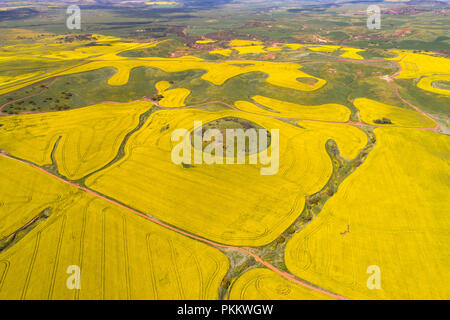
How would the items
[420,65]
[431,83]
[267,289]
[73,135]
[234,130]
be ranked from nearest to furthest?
[267,289], [73,135], [234,130], [431,83], [420,65]

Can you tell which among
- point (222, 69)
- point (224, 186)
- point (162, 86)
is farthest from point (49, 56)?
point (224, 186)

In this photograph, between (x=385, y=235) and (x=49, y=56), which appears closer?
(x=385, y=235)

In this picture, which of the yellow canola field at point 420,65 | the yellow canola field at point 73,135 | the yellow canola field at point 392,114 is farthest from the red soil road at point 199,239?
the yellow canola field at point 420,65

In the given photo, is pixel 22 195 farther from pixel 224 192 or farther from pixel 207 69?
pixel 207 69

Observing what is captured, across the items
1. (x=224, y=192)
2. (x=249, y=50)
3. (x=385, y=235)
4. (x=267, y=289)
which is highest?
(x=249, y=50)

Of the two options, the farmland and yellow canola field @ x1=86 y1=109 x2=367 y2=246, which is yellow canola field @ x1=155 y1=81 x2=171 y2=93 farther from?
yellow canola field @ x1=86 y1=109 x2=367 y2=246
